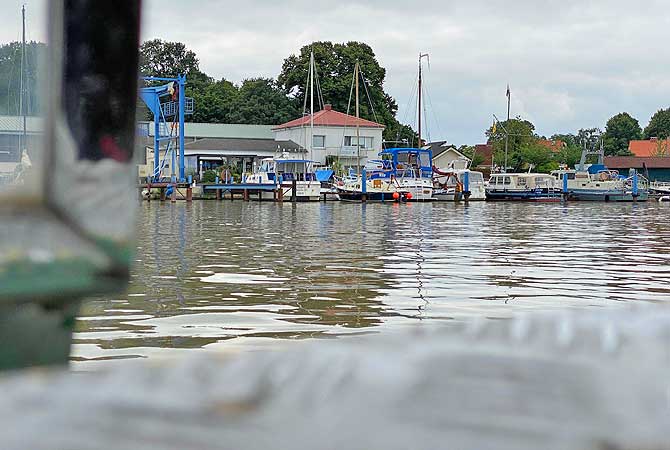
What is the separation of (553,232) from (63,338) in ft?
58.7

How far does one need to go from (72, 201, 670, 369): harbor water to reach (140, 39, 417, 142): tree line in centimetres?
4812

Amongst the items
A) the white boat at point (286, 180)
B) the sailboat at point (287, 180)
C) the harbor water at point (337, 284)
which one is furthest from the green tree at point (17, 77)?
the white boat at point (286, 180)

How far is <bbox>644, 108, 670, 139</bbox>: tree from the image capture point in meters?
95.8

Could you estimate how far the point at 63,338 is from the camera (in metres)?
1.09

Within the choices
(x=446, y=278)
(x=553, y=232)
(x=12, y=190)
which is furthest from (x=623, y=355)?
(x=553, y=232)

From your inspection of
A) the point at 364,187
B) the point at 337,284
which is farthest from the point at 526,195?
the point at 337,284

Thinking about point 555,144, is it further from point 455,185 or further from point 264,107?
point 455,185

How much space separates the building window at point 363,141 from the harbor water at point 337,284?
3989 cm

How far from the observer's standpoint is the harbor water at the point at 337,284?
6145 millimetres

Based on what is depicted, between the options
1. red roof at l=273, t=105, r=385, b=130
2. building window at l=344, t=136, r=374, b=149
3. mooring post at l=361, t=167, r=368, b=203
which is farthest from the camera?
building window at l=344, t=136, r=374, b=149

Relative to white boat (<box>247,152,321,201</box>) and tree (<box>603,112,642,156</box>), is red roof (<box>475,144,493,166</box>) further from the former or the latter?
white boat (<box>247,152,321,201</box>)

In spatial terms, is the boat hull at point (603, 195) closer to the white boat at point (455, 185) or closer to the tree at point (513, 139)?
the white boat at point (455, 185)

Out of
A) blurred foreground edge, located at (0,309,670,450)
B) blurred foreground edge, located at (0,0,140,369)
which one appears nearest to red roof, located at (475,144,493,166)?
blurred foreground edge, located at (0,0,140,369)

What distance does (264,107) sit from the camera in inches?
2586
